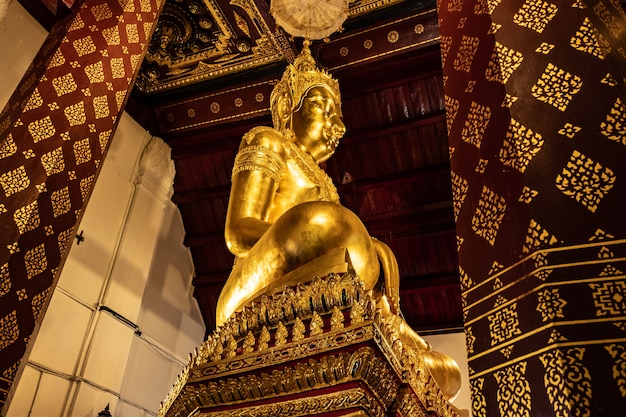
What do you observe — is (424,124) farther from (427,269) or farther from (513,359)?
(513,359)

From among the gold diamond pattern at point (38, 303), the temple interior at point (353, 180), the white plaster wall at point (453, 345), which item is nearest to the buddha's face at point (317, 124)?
the temple interior at point (353, 180)

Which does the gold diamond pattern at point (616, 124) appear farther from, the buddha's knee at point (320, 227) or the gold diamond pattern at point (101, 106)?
the gold diamond pattern at point (101, 106)

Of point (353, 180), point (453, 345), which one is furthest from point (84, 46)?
point (453, 345)

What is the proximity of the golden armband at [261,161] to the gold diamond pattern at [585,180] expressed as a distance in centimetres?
142

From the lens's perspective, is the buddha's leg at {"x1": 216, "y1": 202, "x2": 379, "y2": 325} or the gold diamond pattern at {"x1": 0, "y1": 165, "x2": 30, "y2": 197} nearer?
the buddha's leg at {"x1": 216, "y1": 202, "x2": 379, "y2": 325}

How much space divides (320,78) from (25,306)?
72.1 inches

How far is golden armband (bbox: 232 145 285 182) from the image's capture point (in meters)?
2.29

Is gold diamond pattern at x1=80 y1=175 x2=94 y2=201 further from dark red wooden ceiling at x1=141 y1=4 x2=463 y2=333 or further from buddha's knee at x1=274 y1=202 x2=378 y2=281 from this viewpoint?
dark red wooden ceiling at x1=141 y1=4 x2=463 y2=333

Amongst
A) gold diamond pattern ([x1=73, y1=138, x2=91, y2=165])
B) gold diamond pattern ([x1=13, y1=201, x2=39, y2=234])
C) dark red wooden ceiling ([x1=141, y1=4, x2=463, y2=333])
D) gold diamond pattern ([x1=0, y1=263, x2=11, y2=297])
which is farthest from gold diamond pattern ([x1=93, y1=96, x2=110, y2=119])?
dark red wooden ceiling ([x1=141, y1=4, x2=463, y2=333])

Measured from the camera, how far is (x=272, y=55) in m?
4.55

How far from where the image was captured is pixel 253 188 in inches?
88.0

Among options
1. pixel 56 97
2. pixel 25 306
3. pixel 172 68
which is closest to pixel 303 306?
pixel 25 306

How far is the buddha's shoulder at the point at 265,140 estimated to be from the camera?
7.77 ft

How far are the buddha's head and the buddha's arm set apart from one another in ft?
0.91
